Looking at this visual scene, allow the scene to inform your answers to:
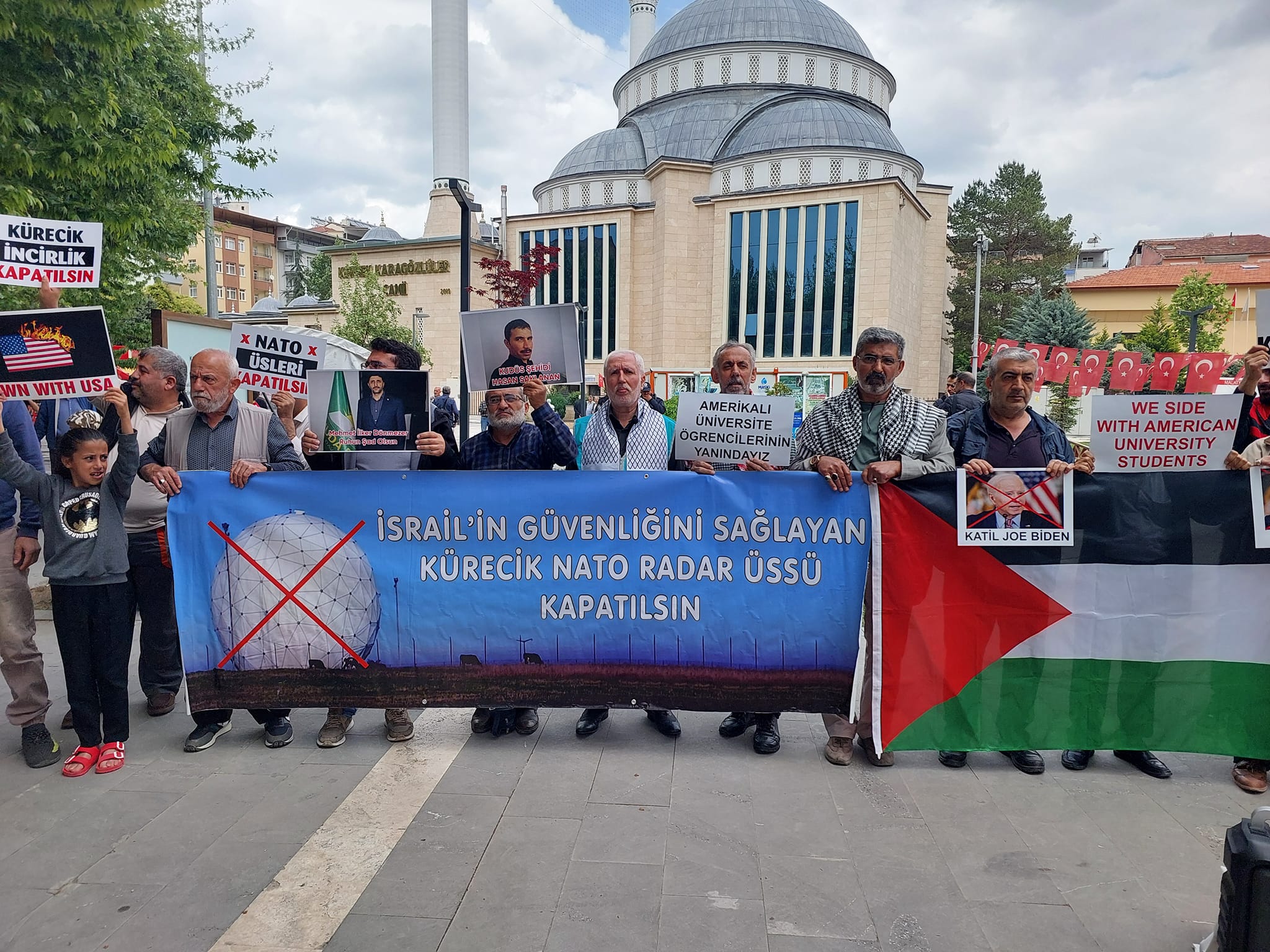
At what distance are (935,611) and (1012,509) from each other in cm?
62

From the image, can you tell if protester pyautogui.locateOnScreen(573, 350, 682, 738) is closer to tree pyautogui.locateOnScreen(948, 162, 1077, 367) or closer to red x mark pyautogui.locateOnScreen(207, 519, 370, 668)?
red x mark pyautogui.locateOnScreen(207, 519, 370, 668)

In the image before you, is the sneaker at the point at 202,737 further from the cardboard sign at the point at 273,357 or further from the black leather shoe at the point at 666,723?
the black leather shoe at the point at 666,723

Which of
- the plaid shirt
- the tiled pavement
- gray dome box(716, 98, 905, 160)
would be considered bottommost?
the tiled pavement

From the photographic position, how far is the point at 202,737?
4.12 meters

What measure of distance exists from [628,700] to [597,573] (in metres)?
0.67

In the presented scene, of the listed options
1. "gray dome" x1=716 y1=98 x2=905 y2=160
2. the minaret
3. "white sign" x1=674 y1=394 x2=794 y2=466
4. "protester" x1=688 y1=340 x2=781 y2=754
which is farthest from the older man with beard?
the minaret

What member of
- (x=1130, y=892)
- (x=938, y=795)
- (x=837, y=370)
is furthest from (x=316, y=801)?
(x=837, y=370)

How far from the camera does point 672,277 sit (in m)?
53.1

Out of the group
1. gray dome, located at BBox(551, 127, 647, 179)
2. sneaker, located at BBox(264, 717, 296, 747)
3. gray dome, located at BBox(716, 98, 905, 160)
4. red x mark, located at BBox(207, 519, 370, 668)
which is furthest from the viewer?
gray dome, located at BBox(551, 127, 647, 179)

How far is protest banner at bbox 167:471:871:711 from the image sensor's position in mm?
3953

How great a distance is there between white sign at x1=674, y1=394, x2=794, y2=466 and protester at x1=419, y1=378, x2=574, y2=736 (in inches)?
25.2

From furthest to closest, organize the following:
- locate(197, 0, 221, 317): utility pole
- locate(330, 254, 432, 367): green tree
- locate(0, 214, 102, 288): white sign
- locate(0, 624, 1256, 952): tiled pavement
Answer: locate(330, 254, 432, 367): green tree < locate(197, 0, 221, 317): utility pole < locate(0, 214, 102, 288): white sign < locate(0, 624, 1256, 952): tiled pavement

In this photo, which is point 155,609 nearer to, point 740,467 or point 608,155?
point 740,467

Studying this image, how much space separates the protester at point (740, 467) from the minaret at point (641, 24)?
258ft
